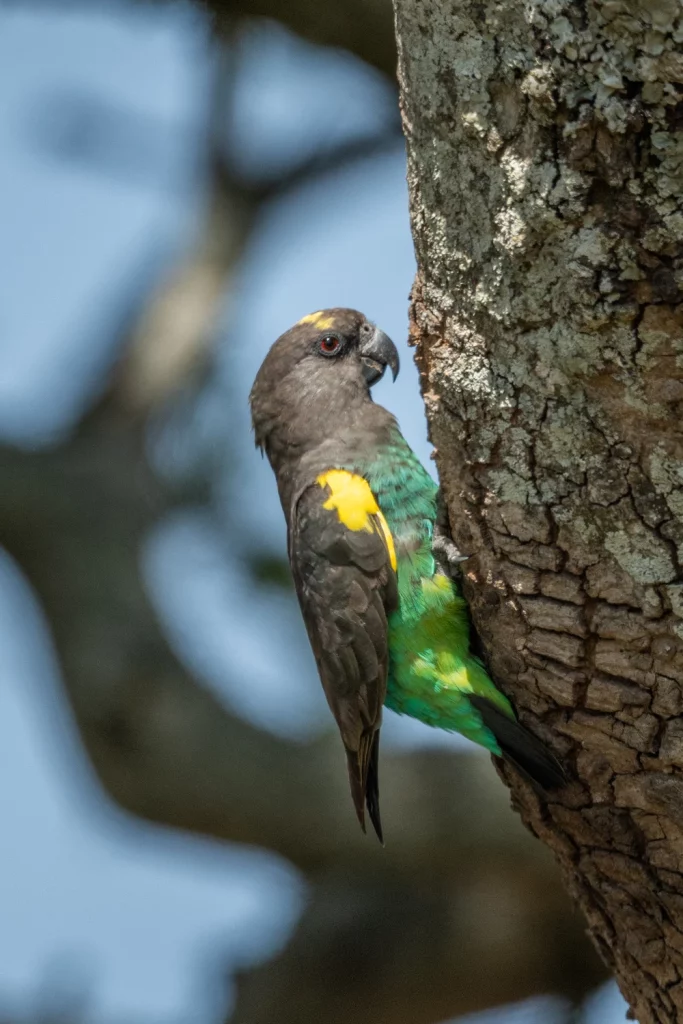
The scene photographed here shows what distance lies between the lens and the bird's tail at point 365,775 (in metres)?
3.93

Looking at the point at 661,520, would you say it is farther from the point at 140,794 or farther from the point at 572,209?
the point at 140,794

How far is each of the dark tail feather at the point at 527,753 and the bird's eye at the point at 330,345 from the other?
1578 mm

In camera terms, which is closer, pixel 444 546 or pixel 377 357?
pixel 444 546

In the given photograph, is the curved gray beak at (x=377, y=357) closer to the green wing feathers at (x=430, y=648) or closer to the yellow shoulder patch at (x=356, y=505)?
the green wing feathers at (x=430, y=648)

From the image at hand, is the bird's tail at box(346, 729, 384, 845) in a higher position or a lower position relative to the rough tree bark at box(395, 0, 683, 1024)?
lower

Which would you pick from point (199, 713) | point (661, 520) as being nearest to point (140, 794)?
point (199, 713)

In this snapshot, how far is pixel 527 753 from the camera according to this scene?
10.5 feet

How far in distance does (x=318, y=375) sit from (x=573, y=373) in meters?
1.98

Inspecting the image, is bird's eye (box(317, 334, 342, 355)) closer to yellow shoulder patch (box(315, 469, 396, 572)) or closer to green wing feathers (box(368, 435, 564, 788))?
green wing feathers (box(368, 435, 564, 788))

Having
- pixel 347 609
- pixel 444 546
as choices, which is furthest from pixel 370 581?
pixel 444 546

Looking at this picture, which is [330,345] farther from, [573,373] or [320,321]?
[573,373]

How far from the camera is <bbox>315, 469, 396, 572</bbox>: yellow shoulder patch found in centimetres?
375

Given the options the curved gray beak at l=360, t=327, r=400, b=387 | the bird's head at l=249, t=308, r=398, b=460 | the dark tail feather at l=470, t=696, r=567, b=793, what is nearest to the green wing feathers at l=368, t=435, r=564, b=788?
the dark tail feather at l=470, t=696, r=567, b=793

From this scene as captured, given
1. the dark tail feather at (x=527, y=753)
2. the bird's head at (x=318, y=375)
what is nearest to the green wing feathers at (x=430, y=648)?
the dark tail feather at (x=527, y=753)
